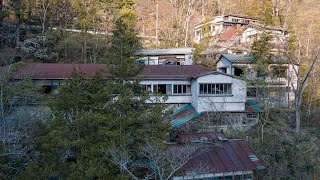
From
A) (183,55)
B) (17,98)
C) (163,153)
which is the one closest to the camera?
(163,153)

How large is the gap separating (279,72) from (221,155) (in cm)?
1538

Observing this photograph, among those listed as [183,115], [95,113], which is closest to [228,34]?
[183,115]

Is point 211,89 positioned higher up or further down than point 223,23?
further down

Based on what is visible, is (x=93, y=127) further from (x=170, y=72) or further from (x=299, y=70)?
(x=299, y=70)

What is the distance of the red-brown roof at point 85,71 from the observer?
2002 cm

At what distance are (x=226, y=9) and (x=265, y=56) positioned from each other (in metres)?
24.0

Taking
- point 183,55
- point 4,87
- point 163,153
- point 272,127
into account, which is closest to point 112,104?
point 163,153

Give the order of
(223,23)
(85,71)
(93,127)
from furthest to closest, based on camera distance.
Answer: (223,23), (85,71), (93,127)

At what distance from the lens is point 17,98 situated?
15727mm

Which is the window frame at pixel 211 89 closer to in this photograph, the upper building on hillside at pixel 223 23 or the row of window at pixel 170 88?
the row of window at pixel 170 88

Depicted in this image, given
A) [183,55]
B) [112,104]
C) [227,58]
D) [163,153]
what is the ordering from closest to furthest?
[163,153] < [112,104] < [227,58] < [183,55]

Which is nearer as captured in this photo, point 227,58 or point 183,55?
point 227,58

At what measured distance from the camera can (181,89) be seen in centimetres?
2297

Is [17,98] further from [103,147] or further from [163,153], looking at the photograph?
[163,153]
